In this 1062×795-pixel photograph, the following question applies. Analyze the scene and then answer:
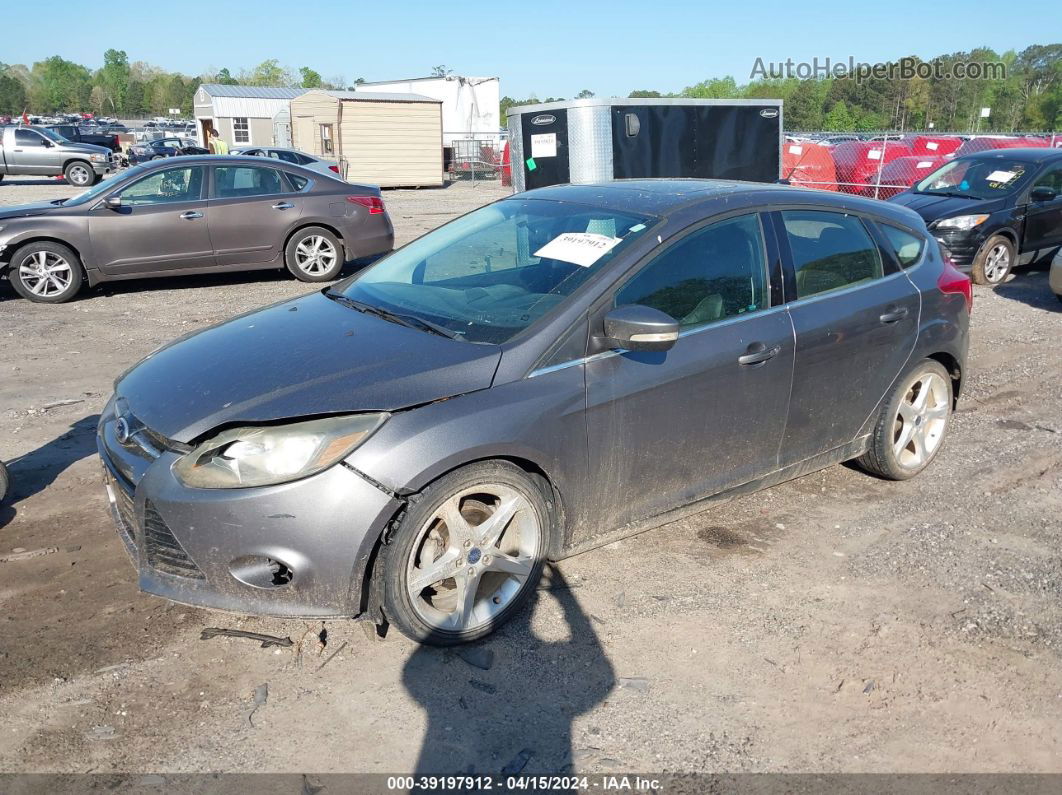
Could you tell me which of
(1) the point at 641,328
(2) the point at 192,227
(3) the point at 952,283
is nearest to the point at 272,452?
(1) the point at 641,328

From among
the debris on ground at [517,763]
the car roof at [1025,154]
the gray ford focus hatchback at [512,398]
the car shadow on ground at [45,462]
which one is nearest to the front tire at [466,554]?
the gray ford focus hatchback at [512,398]

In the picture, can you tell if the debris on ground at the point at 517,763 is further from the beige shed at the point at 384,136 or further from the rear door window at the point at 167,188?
the beige shed at the point at 384,136

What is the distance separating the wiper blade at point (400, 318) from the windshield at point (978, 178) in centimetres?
1004

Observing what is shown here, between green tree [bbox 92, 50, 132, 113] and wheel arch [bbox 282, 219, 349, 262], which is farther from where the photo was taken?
green tree [bbox 92, 50, 132, 113]

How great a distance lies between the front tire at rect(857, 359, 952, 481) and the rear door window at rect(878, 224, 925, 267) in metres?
0.56

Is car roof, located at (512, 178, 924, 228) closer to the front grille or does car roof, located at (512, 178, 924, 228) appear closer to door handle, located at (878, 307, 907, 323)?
door handle, located at (878, 307, 907, 323)

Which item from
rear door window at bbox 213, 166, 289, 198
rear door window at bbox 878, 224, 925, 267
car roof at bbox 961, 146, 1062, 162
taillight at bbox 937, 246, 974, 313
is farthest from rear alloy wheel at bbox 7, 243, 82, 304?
car roof at bbox 961, 146, 1062, 162

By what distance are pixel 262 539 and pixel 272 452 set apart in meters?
0.30

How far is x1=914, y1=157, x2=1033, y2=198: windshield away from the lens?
37.8 feet

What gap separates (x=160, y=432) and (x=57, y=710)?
99 cm

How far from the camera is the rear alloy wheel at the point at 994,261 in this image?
1116 centimetres

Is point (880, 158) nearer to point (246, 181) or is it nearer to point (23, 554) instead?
point (246, 181)

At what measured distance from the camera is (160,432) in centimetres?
326

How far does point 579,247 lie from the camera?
394 centimetres
